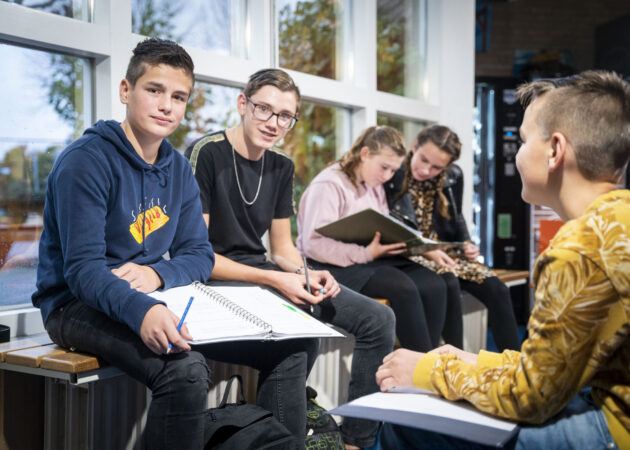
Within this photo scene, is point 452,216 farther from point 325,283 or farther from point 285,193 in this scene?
point 325,283

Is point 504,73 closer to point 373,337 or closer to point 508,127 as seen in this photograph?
point 508,127

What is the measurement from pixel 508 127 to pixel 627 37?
176cm

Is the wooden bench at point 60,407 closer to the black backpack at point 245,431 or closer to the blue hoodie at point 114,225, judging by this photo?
the blue hoodie at point 114,225

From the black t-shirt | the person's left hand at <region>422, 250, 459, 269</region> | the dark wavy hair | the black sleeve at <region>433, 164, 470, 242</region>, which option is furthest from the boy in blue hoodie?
the black sleeve at <region>433, 164, 470, 242</region>

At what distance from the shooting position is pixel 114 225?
157 centimetres

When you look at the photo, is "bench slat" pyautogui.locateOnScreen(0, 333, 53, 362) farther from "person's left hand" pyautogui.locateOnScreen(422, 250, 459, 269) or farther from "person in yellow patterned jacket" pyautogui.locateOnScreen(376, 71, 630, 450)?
"person's left hand" pyautogui.locateOnScreen(422, 250, 459, 269)

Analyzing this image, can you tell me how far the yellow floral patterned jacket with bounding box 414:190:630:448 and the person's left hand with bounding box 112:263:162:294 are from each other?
92 cm

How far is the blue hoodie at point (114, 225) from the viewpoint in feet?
4.63

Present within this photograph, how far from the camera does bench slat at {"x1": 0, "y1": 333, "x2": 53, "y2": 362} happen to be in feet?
5.32

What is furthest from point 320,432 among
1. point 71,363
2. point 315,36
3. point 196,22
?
point 315,36

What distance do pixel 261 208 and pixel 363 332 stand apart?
58 centimetres

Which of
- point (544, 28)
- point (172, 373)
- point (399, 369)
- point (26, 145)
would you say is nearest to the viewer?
point (399, 369)

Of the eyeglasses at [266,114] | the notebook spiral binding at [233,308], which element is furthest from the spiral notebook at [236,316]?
the eyeglasses at [266,114]

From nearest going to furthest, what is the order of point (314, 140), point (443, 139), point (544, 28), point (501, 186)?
point (443, 139)
point (314, 140)
point (501, 186)
point (544, 28)
